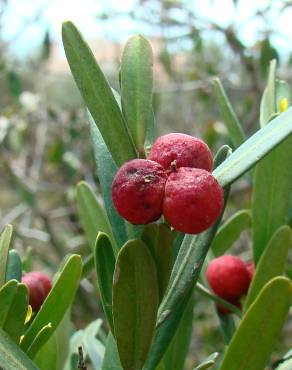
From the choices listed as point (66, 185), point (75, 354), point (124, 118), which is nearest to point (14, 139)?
point (66, 185)

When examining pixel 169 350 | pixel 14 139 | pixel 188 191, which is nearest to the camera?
pixel 188 191

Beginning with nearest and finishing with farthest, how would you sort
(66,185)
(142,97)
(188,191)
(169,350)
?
(188,191) → (142,97) → (169,350) → (66,185)

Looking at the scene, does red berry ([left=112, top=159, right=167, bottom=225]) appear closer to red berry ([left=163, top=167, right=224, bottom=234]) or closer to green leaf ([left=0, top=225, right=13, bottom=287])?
red berry ([left=163, top=167, right=224, bottom=234])

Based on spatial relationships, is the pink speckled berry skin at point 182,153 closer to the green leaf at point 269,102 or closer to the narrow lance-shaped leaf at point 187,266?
the narrow lance-shaped leaf at point 187,266

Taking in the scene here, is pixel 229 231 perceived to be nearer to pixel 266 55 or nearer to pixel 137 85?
pixel 137 85

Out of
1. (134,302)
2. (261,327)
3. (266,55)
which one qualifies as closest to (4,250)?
(134,302)

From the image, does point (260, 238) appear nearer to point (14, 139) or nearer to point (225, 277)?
point (225, 277)

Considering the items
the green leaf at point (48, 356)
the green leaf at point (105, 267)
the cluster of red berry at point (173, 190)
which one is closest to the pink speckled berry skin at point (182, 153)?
the cluster of red berry at point (173, 190)
